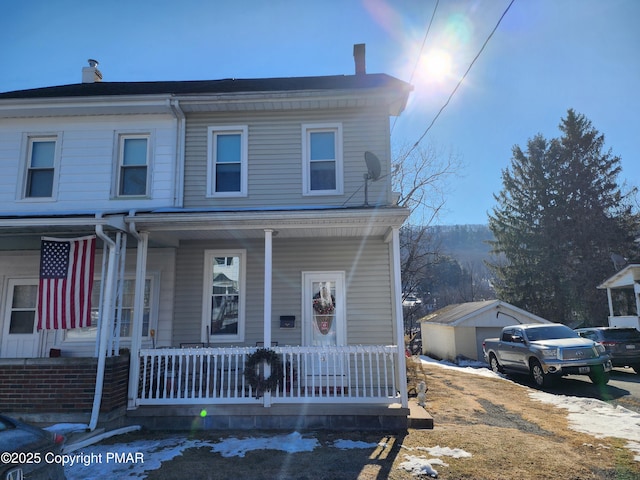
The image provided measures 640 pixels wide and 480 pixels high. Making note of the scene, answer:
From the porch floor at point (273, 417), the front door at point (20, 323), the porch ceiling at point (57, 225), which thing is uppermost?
the porch ceiling at point (57, 225)

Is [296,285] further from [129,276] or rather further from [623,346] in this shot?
[623,346]

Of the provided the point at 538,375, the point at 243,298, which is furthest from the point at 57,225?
the point at 538,375

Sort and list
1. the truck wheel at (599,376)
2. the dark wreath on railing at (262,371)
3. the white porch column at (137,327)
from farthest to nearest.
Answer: the truck wheel at (599,376) < the white porch column at (137,327) < the dark wreath on railing at (262,371)

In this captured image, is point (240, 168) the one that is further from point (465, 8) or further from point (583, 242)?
point (583, 242)

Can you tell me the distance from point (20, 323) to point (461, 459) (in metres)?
8.70

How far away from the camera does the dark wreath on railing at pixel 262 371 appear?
245 inches

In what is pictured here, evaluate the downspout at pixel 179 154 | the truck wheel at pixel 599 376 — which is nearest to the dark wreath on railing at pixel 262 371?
the downspout at pixel 179 154

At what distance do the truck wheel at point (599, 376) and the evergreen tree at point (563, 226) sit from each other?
63.7 feet

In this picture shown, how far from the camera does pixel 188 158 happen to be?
844cm

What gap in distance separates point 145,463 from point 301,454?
195cm

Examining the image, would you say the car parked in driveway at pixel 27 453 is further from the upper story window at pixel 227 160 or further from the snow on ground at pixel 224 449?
the upper story window at pixel 227 160

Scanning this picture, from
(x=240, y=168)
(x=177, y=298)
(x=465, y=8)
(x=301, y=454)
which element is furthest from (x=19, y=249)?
(x=465, y=8)

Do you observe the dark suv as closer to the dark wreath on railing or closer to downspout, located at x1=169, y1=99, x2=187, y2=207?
the dark wreath on railing

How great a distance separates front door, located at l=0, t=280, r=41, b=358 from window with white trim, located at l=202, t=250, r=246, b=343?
138 inches
